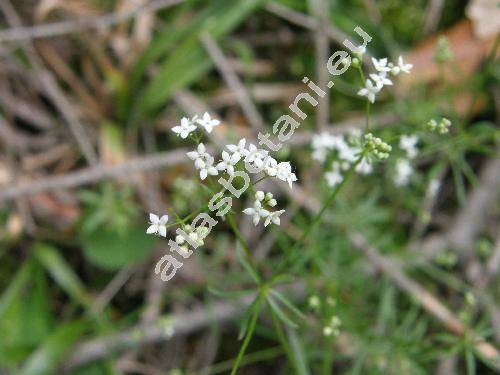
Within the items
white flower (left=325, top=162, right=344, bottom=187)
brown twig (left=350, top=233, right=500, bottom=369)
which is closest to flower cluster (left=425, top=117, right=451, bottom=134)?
white flower (left=325, top=162, right=344, bottom=187)

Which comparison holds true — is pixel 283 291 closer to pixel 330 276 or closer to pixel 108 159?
pixel 330 276

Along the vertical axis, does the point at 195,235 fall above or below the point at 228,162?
below

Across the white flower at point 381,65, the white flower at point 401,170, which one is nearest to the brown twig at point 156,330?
the white flower at point 401,170

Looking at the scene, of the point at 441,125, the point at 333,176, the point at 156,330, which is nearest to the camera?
the point at 441,125

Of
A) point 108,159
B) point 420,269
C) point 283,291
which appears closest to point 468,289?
point 420,269

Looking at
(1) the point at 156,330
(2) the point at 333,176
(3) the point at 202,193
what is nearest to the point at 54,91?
(3) the point at 202,193

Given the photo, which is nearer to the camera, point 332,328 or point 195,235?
point 195,235

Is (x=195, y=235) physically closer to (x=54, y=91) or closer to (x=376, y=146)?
(x=376, y=146)

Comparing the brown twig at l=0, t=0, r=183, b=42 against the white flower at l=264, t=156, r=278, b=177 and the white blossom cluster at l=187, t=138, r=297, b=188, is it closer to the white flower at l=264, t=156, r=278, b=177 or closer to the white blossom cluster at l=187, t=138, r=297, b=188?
the white blossom cluster at l=187, t=138, r=297, b=188

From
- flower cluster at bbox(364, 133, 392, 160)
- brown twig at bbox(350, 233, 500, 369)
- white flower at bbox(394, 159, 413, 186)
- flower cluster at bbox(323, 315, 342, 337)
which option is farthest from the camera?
brown twig at bbox(350, 233, 500, 369)
